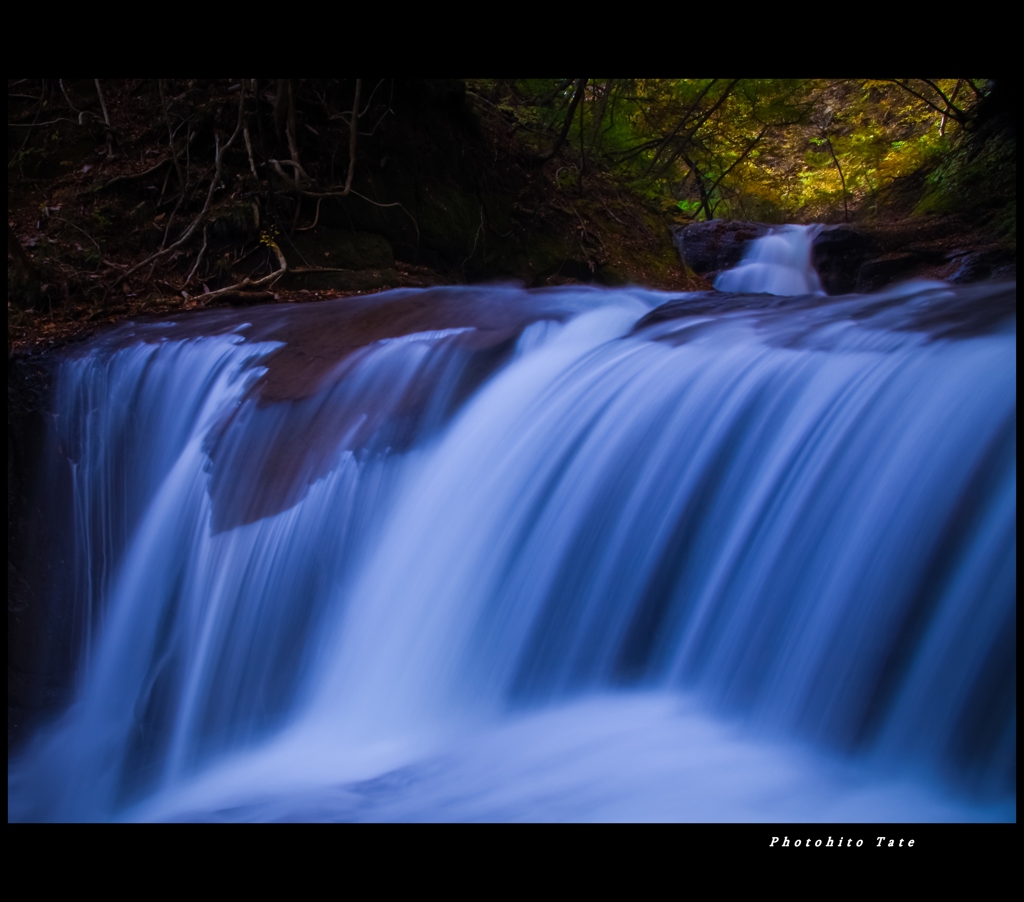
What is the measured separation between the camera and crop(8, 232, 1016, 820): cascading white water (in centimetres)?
261

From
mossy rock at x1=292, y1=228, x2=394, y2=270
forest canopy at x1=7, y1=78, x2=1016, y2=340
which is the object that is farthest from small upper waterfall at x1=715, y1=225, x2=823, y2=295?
mossy rock at x1=292, y1=228, x2=394, y2=270

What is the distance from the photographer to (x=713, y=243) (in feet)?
33.0

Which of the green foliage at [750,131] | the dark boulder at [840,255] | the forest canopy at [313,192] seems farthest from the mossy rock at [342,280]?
the dark boulder at [840,255]

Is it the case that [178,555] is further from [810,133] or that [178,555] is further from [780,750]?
[810,133]

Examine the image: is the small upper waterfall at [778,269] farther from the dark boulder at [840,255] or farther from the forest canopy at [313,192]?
the forest canopy at [313,192]

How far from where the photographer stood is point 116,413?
172 inches

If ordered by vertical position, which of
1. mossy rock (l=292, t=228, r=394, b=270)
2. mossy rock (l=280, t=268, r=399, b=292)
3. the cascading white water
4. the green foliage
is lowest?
the cascading white water

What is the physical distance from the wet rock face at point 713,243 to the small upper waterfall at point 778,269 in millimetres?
167

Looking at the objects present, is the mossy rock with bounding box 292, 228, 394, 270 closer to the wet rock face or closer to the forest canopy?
the forest canopy

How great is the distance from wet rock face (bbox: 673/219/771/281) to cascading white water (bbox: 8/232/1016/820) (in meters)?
5.24

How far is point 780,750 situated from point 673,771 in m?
0.40

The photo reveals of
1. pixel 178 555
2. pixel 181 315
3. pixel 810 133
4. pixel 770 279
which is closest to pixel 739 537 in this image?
pixel 178 555

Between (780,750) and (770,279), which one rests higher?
(770,279)

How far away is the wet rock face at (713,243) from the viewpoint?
9789mm
